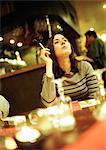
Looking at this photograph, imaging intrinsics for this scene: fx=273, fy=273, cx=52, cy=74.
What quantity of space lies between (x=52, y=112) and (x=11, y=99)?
0.19 meters

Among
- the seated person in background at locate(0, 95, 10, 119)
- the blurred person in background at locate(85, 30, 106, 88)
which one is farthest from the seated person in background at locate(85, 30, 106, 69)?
the seated person in background at locate(0, 95, 10, 119)

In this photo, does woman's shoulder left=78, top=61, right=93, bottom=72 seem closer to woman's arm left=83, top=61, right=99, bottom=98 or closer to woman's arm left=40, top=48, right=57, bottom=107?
woman's arm left=83, top=61, right=99, bottom=98

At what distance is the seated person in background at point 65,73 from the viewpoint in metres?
1.04

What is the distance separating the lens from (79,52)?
1.08 m

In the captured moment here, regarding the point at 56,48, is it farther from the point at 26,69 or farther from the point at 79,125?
the point at 79,125

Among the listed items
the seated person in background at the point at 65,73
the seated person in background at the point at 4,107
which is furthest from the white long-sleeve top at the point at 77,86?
the seated person in background at the point at 4,107

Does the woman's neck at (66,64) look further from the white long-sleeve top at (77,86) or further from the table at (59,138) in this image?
the table at (59,138)

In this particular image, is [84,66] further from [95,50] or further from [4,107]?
[4,107]

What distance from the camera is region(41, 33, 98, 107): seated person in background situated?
1036 millimetres

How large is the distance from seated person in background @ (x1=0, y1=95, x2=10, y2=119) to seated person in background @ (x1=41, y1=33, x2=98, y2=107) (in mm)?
140

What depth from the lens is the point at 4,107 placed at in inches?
41.4

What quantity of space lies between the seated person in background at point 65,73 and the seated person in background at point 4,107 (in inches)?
5.5

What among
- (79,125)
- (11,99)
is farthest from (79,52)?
(79,125)

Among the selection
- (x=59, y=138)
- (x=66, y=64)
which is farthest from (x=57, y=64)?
(x=59, y=138)
